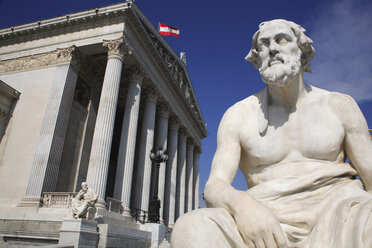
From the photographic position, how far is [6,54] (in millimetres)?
19922

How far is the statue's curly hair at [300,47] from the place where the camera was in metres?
2.04

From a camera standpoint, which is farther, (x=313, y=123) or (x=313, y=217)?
(x=313, y=123)

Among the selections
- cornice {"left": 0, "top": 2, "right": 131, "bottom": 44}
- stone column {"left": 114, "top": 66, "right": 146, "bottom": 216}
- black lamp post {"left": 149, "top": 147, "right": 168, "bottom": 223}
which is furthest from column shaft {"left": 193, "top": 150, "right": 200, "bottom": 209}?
cornice {"left": 0, "top": 2, "right": 131, "bottom": 44}

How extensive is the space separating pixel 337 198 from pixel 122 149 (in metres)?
16.9

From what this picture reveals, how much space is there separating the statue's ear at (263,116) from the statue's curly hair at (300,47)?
26cm

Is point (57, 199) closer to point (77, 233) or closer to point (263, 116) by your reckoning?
point (77, 233)

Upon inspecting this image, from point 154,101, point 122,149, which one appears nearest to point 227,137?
point 122,149

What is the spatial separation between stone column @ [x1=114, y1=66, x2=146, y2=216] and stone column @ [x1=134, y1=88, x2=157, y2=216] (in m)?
2.61

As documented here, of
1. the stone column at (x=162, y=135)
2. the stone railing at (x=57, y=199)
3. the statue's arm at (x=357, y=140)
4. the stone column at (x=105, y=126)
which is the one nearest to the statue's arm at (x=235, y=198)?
the statue's arm at (x=357, y=140)

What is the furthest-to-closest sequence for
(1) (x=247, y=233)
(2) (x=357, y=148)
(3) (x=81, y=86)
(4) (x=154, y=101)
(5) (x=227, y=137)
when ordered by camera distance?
1. (4) (x=154, y=101)
2. (3) (x=81, y=86)
3. (5) (x=227, y=137)
4. (2) (x=357, y=148)
5. (1) (x=247, y=233)

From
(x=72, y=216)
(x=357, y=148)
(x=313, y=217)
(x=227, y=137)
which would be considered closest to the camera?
(x=313, y=217)

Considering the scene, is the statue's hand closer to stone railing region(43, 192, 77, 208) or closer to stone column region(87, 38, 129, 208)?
stone column region(87, 38, 129, 208)

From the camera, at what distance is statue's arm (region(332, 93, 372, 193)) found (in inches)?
73.5

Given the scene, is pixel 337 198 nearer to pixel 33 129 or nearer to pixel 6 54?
pixel 33 129
